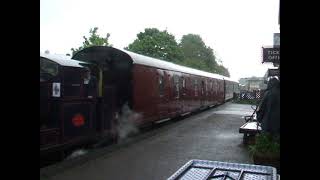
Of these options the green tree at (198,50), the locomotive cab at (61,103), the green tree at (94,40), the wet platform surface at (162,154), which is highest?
the green tree at (198,50)

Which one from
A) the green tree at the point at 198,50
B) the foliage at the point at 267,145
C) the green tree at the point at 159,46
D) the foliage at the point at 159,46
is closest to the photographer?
the foliage at the point at 267,145

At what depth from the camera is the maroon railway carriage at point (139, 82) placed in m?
11.7

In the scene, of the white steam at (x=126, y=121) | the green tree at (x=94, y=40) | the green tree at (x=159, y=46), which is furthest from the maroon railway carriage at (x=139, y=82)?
the green tree at (x=159, y=46)

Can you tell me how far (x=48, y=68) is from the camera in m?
8.25

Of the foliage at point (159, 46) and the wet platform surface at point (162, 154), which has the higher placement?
the foliage at point (159, 46)

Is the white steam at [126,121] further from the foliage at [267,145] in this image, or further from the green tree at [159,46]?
the green tree at [159,46]

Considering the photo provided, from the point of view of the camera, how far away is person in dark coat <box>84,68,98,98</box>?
916 centimetres

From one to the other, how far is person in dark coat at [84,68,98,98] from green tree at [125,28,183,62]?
51122 mm

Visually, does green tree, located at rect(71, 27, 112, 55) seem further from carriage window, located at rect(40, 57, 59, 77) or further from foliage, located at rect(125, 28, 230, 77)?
carriage window, located at rect(40, 57, 59, 77)

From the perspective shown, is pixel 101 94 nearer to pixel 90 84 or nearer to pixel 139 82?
pixel 90 84
